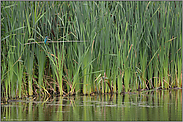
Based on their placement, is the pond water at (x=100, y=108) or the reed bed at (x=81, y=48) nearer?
the pond water at (x=100, y=108)

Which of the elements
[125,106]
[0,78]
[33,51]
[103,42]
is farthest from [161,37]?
[0,78]

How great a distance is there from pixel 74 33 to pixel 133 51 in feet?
4.49

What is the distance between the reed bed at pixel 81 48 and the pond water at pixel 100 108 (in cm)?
49

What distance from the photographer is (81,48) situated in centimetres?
627

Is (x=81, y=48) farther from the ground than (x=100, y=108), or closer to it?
farther from the ground

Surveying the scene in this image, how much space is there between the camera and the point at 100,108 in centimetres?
505

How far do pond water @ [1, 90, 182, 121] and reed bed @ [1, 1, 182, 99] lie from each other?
49 centimetres

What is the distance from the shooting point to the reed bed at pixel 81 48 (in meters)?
6.07

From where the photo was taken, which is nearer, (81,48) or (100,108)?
(100,108)

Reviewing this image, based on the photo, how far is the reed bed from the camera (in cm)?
607

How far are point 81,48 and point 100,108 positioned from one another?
164 cm

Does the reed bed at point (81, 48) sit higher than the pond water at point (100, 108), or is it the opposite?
the reed bed at point (81, 48)

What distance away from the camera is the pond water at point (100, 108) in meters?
4.47

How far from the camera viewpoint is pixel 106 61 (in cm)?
641
